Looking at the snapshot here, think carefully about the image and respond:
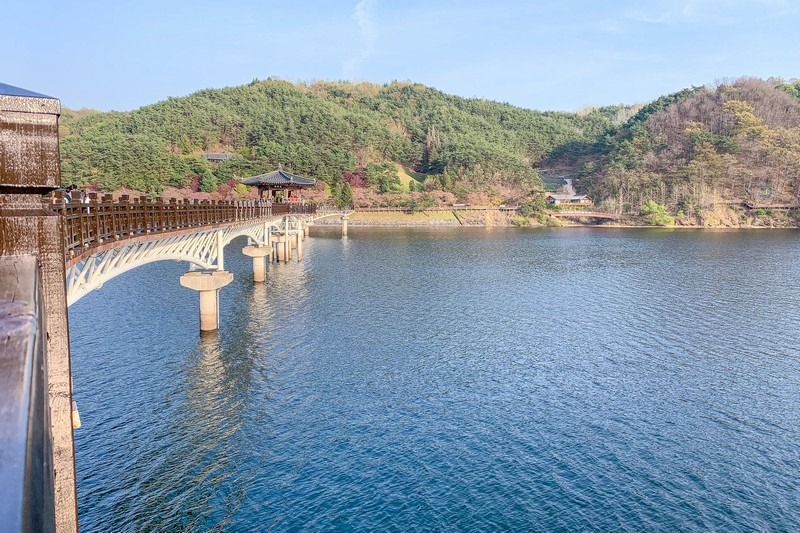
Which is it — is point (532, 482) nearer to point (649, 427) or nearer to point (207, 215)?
point (649, 427)

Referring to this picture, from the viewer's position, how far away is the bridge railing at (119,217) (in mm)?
11461

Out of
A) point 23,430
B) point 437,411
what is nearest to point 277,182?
point 437,411

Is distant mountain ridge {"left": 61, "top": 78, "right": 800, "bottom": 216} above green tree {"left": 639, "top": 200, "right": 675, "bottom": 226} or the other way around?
above

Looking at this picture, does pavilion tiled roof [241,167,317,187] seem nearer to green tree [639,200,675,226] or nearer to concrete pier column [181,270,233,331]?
concrete pier column [181,270,233,331]

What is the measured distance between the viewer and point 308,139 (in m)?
126

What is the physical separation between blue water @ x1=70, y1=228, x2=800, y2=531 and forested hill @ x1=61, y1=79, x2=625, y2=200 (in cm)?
7098

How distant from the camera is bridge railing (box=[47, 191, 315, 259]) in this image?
1146cm

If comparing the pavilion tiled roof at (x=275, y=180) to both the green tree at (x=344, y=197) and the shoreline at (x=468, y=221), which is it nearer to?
the shoreline at (x=468, y=221)

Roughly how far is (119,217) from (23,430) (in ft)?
51.5

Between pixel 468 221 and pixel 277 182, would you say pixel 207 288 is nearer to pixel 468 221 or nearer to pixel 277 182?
pixel 277 182

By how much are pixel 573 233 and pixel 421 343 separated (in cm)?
7164

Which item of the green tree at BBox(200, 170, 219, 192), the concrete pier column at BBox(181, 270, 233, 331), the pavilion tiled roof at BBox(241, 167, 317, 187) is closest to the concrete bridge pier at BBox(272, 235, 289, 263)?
the pavilion tiled roof at BBox(241, 167, 317, 187)

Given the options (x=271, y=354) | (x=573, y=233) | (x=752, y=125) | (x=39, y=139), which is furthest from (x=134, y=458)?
(x=752, y=125)

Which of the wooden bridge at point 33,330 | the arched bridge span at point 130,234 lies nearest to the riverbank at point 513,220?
the arched bridge span at point 130,234
